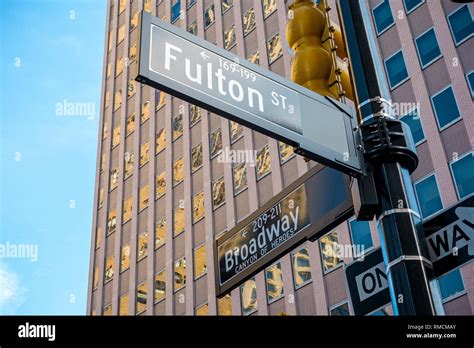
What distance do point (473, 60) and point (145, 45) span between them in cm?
2235

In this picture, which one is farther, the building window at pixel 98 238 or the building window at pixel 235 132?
the building window at pixel 98 238

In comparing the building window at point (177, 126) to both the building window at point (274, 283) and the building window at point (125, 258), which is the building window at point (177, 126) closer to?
the building window at point (125, 258)

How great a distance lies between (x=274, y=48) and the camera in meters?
32.8

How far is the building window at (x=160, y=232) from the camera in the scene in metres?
34.3

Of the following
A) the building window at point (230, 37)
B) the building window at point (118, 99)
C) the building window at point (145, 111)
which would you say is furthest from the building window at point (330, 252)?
the building window at point (118, 99)

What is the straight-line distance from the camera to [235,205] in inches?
1201

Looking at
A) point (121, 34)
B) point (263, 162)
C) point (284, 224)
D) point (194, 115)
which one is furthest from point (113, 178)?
point (284, 224)

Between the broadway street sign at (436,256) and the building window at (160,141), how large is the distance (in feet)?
111

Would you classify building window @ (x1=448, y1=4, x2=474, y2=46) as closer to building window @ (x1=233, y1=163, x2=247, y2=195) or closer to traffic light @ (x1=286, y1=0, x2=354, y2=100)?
building window @ (x1=233, y1=163, x2=247, y2=195)

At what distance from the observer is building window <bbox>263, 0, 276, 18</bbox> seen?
34353 mm

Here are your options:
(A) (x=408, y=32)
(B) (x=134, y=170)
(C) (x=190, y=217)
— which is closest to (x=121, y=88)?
(B) (x=134, y=170)

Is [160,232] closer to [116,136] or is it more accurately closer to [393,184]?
[116,136]

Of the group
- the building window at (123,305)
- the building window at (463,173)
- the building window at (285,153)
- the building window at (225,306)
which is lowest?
the building window at (225,306)

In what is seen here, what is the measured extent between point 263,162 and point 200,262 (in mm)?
5488
